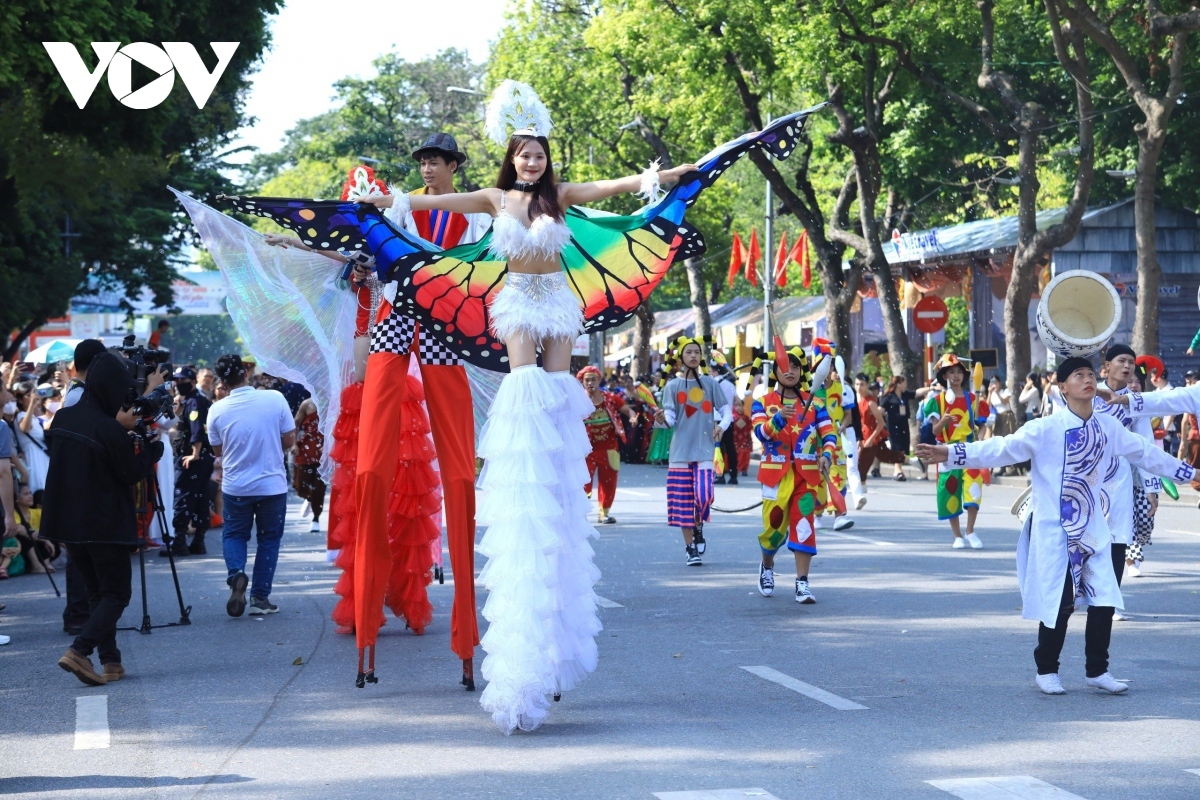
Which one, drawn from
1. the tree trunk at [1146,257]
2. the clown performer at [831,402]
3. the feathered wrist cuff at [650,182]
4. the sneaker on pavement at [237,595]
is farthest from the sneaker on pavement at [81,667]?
the tree trunk at [1146,257]

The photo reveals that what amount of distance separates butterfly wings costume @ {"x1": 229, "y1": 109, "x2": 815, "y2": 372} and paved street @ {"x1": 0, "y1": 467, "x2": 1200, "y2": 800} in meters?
1.86

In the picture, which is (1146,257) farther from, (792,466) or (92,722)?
(92,722)

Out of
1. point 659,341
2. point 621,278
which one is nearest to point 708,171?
point 621,278

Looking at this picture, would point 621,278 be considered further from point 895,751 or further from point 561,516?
point 895,751

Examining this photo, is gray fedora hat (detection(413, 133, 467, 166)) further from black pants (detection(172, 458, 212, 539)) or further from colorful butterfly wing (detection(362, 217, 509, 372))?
black pants (detection(172, 458, 212, 539))

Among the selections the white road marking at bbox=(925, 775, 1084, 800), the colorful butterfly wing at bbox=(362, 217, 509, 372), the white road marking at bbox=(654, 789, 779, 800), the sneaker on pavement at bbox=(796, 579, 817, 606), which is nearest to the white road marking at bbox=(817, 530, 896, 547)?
the sneaker on pavement at bbox=(796, 579, 817, 606)

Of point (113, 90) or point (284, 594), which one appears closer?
point (284, 594)

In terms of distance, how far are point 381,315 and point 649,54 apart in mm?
26998

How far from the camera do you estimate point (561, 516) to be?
6.94m

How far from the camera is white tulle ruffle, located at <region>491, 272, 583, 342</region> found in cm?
704

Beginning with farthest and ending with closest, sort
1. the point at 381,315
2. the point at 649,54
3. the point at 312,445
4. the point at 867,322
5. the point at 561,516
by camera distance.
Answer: the point at 867,322, the point at 649,54, the point at 312,445, the point at 381,315, the point at 561,516

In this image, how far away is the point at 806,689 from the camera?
7.91 metres

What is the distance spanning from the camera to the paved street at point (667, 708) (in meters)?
6.05

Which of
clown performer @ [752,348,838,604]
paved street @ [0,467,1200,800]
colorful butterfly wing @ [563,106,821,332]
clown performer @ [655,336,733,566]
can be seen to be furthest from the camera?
clown performer @ [655,336,733,566]
